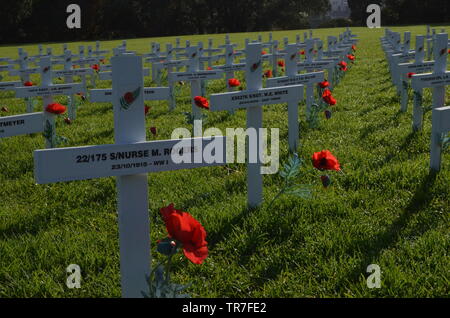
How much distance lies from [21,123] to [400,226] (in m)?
2.51

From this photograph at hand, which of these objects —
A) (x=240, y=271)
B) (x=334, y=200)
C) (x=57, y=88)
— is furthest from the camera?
(x=57, y=88)

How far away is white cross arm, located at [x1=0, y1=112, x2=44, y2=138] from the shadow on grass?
2.15 metres

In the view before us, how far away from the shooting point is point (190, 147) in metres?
2.55

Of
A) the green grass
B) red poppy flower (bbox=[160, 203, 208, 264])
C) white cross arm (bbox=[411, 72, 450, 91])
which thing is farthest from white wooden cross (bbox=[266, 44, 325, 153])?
red poppy flower (bbox=[160, 203, 208, 264])

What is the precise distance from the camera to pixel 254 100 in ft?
13.1

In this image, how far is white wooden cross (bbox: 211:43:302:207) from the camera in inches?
152

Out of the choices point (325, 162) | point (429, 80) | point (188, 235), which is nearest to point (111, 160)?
point (188, 235)

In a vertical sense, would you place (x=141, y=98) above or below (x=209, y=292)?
above

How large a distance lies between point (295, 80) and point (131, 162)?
11.9ft

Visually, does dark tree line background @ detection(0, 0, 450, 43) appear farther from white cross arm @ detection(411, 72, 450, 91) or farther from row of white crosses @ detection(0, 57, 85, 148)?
white cross arm @ detection(411, 72, 450, 91)

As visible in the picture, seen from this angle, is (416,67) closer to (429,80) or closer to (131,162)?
(429,80)

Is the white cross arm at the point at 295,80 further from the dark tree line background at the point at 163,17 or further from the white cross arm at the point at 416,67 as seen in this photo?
the dark tree line background at the point at 163,17

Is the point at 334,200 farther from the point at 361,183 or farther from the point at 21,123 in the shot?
the point at 21,123
